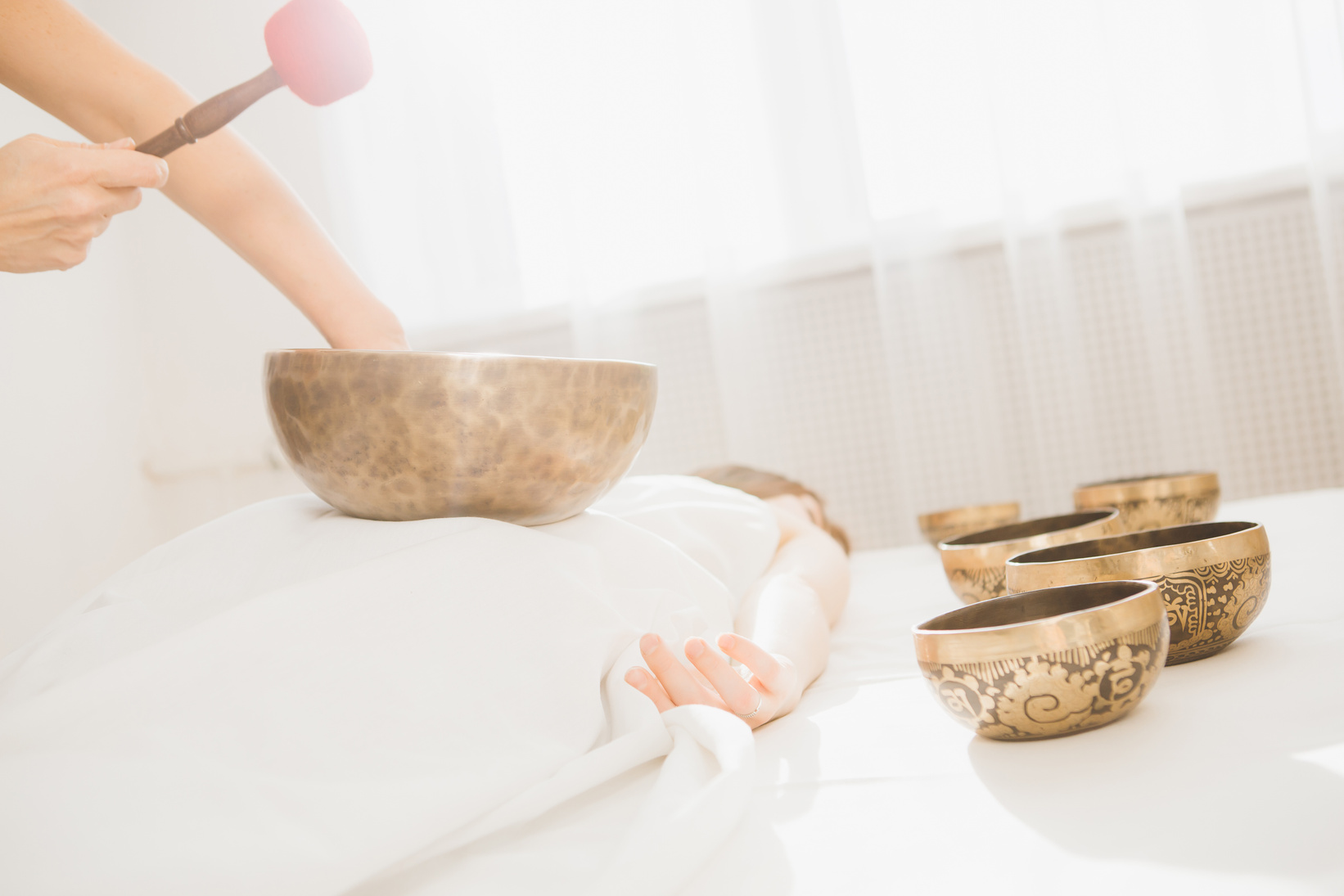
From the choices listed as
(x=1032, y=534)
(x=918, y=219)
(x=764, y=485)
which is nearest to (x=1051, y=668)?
(x=1032, y=534)

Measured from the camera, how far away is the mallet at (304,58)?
64 centimetres

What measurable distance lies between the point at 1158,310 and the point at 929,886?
1.96m

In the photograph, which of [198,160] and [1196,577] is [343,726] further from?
[198,160]

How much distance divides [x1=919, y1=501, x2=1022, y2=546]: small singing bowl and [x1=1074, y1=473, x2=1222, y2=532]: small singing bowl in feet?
1.28

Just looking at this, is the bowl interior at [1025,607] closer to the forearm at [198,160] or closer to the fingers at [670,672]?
the fingers at [670,672]

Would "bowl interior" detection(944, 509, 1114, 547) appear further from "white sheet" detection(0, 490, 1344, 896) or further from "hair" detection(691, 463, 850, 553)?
"hair" detection(691, 463, 850, 553)

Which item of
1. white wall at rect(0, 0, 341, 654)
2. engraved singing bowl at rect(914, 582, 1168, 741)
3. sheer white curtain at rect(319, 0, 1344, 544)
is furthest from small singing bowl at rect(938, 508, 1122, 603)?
white wall at rect(0, 0, 341, 654)

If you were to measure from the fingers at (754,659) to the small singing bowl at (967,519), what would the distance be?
A: 782mm

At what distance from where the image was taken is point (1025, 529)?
2.65 ft

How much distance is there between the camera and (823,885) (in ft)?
1.13

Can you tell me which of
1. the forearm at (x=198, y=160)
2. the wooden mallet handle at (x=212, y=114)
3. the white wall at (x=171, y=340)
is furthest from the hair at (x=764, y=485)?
the white wall at (x=171, y=340)

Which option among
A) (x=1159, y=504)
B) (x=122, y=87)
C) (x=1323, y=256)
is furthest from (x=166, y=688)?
(x=1323, y=256)

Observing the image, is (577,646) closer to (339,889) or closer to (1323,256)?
(339,889)

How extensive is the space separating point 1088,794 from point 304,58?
27.7 inches
